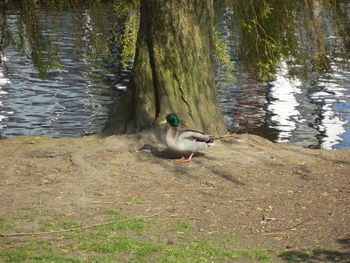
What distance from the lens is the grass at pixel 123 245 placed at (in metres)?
6.49

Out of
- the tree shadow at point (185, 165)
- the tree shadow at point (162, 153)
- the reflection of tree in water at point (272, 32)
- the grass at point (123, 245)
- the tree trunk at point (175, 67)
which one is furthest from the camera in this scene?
the reflection of tree in water at point (272, 32)

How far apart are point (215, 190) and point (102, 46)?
189 inches

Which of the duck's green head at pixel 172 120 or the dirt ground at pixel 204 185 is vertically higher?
the duck's green head at pixel 172 120

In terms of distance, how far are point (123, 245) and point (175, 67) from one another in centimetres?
525

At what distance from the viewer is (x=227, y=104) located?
1830 cm

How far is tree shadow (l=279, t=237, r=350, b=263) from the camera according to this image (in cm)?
662

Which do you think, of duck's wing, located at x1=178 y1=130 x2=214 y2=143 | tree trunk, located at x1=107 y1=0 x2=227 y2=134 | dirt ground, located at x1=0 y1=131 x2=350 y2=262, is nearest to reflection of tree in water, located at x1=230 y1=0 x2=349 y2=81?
tree trunk, located at x1=107 y1=0 x2=227 y2=134

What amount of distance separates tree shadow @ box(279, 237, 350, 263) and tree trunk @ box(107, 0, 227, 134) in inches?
195

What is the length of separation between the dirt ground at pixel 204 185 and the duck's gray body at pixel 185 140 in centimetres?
24

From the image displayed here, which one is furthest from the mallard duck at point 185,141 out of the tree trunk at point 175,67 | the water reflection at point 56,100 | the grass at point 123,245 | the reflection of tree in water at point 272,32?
the water reflection at point 56,100

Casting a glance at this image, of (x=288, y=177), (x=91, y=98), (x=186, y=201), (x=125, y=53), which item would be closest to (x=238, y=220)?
(x=186, y=201)

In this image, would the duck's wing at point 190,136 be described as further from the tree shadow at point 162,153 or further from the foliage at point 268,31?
the foliage at point 268,31

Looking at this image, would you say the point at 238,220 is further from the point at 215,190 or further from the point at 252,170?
the point at 252,170

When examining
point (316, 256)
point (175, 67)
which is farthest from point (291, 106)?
point (316, 256)
